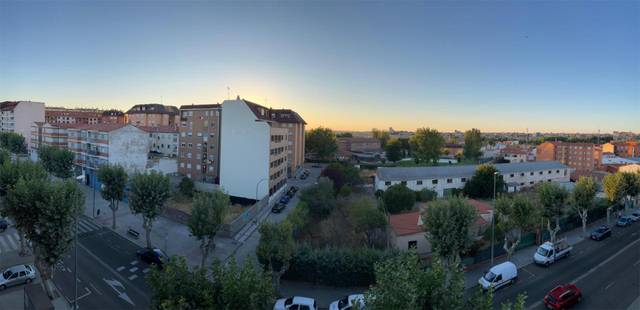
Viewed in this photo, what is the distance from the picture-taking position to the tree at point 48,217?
58.7 feet

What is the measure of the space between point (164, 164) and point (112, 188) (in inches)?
861

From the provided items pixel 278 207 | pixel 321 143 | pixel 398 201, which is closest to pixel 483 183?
pixel 398 201

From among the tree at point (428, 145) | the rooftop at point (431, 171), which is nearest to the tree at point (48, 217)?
the rooftop at point (431, 171)

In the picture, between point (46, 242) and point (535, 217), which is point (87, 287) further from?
point (535, 217)

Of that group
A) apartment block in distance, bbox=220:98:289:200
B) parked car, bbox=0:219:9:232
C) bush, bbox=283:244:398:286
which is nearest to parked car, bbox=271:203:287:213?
apartment block in distance, bbox=220:98:289:200

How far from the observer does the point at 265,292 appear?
1079 centimetres

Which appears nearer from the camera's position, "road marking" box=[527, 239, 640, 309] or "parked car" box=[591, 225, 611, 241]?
"road marking" box=[527, 239, 640, 309]

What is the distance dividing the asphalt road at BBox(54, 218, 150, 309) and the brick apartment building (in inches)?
3758

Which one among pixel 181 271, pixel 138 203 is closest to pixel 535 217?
pixel 181 271

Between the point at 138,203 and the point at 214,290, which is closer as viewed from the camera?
the point at 214,290

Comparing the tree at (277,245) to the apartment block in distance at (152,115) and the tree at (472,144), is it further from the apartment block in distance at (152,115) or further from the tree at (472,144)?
the tree at (472,144)

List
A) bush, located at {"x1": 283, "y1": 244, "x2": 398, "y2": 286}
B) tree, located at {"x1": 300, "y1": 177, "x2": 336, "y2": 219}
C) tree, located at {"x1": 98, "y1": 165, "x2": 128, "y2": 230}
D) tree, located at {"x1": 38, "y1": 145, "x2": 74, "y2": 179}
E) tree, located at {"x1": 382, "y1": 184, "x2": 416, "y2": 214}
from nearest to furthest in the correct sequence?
bush, located at {"x1": 283, "y1": 244, "x2": 398, "y2": 286} → tree, located at {"x1": 98, "y1": 165, "x2": 128, "y2": 230} → tree, located at {"x1": 300, "y1": 177, "x2": 336, "y2": 219} → tree, located at {"x1": 382, "y1": 184, "x2": 416, "y2": 214} → tree, located at {"x1": 38, "y1": 145, "x2": 74, "y2": 179}

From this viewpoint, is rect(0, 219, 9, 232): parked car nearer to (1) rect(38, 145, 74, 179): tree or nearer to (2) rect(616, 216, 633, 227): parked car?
(1) rect(38, 145, 74, 179): tree

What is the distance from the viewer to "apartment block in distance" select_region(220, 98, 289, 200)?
41625 millimetres
